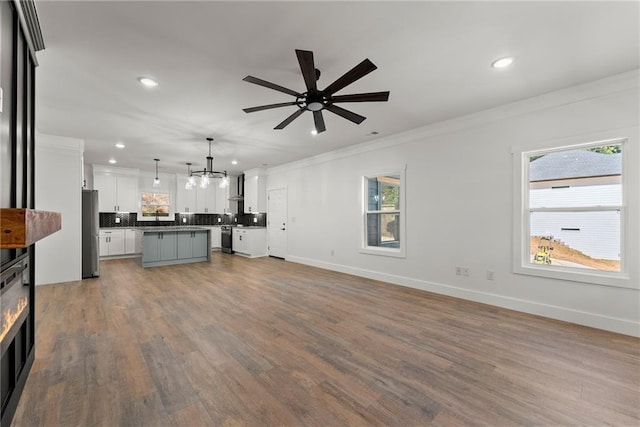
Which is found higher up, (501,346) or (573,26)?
(573,26)

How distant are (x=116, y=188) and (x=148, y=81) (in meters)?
6.49

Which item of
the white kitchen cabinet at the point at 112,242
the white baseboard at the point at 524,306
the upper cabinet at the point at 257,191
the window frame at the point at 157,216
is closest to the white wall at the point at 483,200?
the white baseboard at the point at 524,306

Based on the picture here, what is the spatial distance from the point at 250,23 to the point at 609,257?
4.34 metres

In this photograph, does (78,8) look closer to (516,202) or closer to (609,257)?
(516,202)

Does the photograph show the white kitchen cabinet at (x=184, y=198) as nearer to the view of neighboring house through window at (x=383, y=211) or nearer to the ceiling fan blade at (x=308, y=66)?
the view of neighboring house through window at (x=383, y=211)

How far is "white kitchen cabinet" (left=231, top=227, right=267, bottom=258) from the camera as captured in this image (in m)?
8.16

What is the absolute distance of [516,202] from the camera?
11.9 ft

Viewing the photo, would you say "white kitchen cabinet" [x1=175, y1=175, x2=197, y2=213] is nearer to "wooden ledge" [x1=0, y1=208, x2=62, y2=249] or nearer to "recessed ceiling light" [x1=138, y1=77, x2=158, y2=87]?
"recessed ceiling light" [x1=138, y1=77, x2=158, y2=87]

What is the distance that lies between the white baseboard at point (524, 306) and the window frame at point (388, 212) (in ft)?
1.34

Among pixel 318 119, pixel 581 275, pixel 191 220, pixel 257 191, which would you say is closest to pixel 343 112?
pixel 318 119

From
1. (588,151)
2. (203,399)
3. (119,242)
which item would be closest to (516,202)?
(588,151)

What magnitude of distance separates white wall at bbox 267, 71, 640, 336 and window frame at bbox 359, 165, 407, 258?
8 centimetres

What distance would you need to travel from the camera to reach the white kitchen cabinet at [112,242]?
7.65 metres

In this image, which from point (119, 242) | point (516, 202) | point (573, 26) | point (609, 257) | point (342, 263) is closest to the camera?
point (573, 26)
